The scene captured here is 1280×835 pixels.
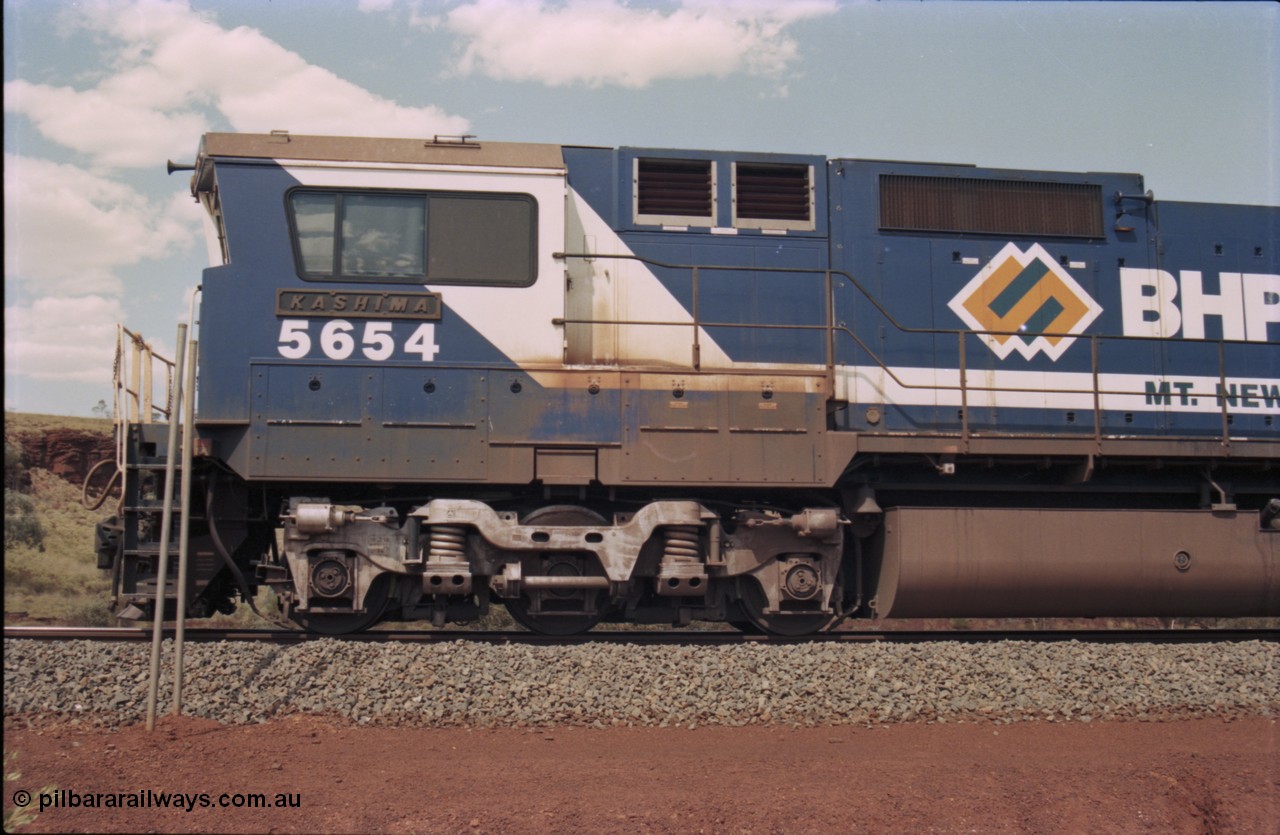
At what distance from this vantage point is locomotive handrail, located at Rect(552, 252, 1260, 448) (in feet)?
26.6

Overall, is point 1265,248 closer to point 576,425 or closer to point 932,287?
point 932,287

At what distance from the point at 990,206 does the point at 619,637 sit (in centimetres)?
570

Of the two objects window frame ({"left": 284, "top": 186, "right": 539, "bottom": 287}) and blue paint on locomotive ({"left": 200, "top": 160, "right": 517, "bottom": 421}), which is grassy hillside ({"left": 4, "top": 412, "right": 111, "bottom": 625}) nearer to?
blue paint on locomotive ({"left": 200, "top": 160, "right": 517, "bottom": 421})

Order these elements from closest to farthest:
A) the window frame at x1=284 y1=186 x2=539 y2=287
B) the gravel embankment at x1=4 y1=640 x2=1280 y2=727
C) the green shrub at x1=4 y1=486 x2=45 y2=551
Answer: the gravel embankment at x1=4 y1=640 x2=1280 y2=727
the window frame at x1=284 y1=186 x2=539 y2=287
the green shrub at x1=4 y1=486 x2=45 y2=551

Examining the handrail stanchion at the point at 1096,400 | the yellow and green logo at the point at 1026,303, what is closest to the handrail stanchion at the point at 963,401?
the yellow and green logo at the point at 1026,303

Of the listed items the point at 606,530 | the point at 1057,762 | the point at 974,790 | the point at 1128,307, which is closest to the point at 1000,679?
the point at 1057,762

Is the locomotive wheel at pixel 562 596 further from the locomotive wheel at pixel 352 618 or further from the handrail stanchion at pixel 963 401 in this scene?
the handrail stanchion at pixel 963 401

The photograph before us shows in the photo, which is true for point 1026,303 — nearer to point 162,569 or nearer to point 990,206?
point 990,206

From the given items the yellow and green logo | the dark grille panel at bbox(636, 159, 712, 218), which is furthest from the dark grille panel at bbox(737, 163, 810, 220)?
the yellow and green logo

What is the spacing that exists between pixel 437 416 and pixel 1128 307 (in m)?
7.01

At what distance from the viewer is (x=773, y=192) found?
9086 millimetres

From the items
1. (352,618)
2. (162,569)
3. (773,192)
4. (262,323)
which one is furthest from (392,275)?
(773,192)

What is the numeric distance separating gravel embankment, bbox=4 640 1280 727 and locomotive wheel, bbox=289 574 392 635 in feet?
2.83

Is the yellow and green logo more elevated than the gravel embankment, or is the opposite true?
the yellow and green logo
